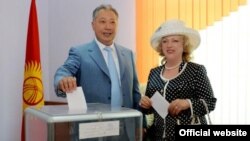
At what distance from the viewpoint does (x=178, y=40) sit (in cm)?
143

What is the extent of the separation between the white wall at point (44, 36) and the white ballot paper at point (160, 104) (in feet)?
5.07

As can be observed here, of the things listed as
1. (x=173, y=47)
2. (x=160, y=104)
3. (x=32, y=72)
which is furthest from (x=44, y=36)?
(x=160, y=104)

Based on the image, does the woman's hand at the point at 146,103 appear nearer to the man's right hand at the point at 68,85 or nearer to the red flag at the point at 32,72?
the man's right hand at the point at 68,85

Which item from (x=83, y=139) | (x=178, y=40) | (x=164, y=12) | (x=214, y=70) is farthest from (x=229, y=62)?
(x=83, y=139)

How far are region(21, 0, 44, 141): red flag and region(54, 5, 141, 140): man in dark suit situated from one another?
3.30 feet

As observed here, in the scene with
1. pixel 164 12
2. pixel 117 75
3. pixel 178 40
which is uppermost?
pixel 164 12

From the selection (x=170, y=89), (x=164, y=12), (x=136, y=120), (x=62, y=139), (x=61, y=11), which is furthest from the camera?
(x=61, y=11)

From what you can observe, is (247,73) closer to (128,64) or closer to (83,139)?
(128,64)

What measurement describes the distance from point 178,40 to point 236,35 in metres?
1.20

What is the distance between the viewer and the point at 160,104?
1.30 m

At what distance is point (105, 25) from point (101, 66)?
21 centimetres

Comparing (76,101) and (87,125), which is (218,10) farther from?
(87,125)

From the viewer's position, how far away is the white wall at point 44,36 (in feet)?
8.15

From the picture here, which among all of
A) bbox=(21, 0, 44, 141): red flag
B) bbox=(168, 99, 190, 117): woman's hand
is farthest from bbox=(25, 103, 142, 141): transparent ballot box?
bbox=(21, 0, 44, 141): red flag
